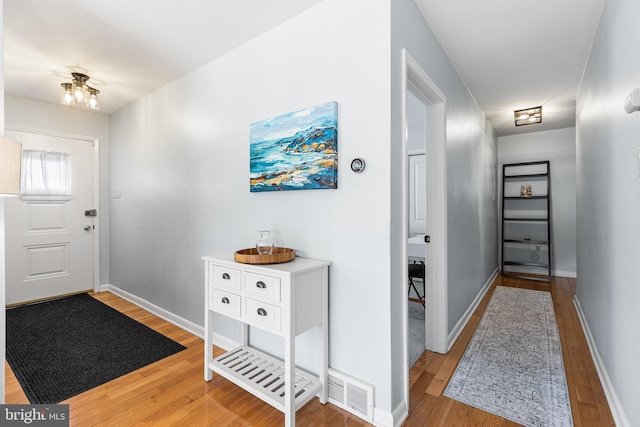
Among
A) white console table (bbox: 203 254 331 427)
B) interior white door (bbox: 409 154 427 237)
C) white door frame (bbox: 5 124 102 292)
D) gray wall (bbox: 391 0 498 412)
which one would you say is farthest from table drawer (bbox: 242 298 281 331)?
white door frame (bbox: 5 124 102 292)

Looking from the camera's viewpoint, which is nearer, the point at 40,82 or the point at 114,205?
the point at 40,82

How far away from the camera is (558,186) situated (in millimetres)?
4855

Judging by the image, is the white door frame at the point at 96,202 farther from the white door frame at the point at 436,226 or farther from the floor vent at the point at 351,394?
the white door frame at the point at 436,226

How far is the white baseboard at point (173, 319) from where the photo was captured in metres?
2.46

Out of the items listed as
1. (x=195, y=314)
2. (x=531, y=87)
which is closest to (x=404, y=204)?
(x=195, y=314)

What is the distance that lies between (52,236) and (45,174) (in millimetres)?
732

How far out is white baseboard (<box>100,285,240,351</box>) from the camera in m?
2.46

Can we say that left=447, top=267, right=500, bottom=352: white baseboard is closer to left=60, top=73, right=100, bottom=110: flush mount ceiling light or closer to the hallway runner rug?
the hallway runner rug

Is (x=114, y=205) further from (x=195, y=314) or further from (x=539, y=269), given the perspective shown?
(x=539, y=269)

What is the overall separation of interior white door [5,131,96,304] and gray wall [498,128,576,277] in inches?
257

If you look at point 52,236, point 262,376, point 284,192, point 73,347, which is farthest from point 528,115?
A: point 52,236

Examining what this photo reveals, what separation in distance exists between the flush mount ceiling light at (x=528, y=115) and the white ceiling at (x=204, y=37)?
0.60m

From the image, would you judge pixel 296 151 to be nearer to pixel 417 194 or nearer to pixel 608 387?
pixel 608 387

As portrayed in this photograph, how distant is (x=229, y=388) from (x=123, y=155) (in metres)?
3.05
